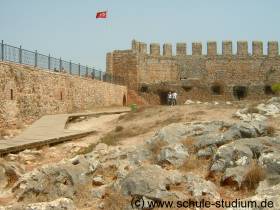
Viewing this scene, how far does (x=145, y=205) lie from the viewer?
7.23 metres

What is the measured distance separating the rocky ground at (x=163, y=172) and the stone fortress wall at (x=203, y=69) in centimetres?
2440

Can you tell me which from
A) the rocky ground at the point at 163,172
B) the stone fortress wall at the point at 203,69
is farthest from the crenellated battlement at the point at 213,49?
the rocky ground at the point at 163,172

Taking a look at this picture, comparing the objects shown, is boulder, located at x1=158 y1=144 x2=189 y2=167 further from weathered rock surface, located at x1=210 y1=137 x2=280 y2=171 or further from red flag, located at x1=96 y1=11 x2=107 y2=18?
red flag, located at x1=96 y1=11 x2=107 y2=18

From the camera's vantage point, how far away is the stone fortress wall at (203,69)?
36438 millimetres

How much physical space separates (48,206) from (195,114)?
11.6 metres

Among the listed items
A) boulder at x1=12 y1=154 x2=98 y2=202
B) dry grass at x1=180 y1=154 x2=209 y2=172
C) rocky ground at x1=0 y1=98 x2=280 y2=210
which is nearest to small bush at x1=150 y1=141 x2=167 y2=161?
rocky ground at x1=0 y1=98 x2=280 y2=210

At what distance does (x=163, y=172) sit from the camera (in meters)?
8.14

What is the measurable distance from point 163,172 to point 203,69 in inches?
1220

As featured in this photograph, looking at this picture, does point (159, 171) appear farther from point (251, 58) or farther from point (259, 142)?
point (251, 58)

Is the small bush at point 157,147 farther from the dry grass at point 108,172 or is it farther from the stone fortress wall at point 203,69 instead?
the stone fortress wall at point 203,69

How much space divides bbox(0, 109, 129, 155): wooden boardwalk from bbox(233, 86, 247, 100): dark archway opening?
819 inches

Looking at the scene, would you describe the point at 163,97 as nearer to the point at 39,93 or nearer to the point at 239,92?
the point at 239,92

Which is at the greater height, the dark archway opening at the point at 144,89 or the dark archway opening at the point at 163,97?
the dark archway opening at the point at 144,89

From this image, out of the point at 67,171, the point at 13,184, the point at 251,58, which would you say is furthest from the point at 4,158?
the point at 251,58
